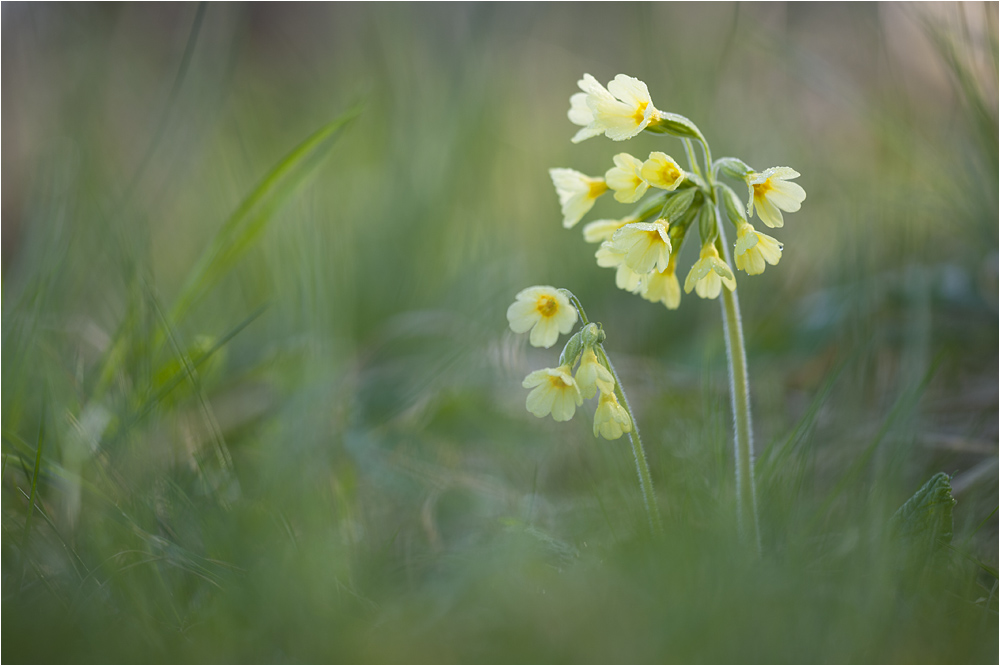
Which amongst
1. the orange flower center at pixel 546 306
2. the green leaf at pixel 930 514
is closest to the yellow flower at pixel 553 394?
the orange flower center at pixel 546 306

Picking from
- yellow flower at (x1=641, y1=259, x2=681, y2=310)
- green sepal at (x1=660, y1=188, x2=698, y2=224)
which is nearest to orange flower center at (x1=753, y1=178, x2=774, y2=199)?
green sepal at (x1=660, y1=188, x2=698, y2=224)

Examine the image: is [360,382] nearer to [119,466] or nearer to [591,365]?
[119,466]

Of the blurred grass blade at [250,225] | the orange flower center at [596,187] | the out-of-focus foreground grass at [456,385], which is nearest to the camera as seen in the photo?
the out-of-focus foreground grass at [456,385]

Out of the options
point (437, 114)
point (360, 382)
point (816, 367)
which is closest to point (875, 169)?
point (816, 367)

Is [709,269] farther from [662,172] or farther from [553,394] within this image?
[553,394]

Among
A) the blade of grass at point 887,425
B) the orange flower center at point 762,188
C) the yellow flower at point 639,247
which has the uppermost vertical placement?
the orange flower center at point 762,188

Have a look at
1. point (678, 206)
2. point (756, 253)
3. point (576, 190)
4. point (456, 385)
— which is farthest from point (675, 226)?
point (456, 385)

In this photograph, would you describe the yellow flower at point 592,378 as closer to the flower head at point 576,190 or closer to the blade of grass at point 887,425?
the flower head at point 576,190
